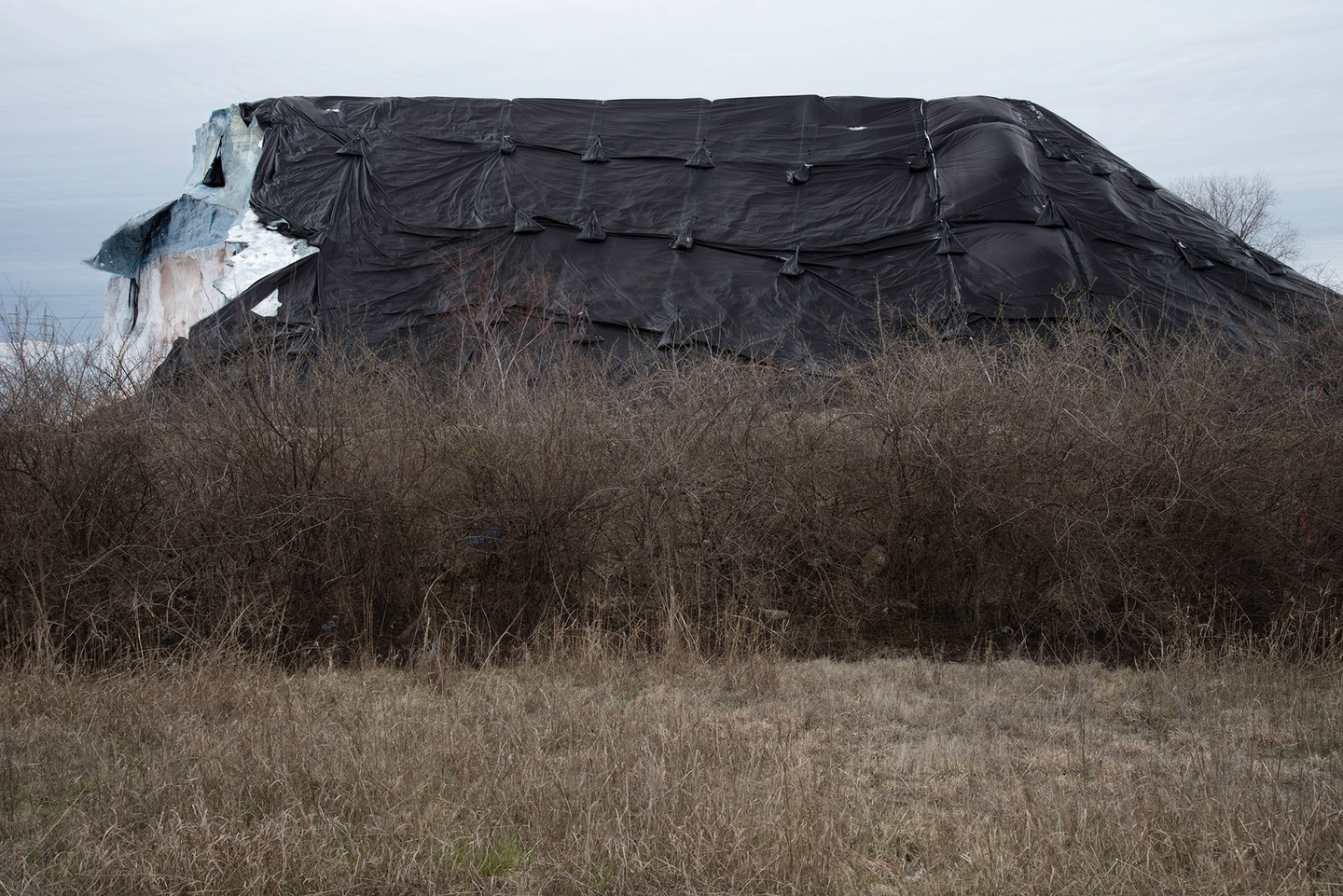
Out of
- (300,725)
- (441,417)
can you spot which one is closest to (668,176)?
(441,417)

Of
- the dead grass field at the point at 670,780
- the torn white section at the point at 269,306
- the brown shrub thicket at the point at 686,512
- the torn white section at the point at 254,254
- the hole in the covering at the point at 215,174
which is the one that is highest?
the hole in the covering at the point at 215,174

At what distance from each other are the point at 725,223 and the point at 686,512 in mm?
7347

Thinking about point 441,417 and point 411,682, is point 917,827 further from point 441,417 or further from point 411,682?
point 441,417

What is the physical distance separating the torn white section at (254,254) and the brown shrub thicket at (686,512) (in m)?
6.26

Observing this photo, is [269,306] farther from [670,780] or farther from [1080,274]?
[670,780]

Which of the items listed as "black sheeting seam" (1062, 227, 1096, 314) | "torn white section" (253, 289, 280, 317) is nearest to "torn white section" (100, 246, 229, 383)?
"torn white section" (253, 289, 280, 317)

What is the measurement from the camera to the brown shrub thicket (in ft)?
20.9

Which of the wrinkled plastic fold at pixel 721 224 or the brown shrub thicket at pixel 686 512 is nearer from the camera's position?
the brown shrub thicket at pixel 686 512

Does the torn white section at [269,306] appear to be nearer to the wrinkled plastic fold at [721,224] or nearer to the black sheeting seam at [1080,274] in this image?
the wrinkled plastic fold at [721,224]

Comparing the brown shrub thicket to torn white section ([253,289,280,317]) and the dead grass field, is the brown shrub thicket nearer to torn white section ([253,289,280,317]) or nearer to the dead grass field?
the dead grass field

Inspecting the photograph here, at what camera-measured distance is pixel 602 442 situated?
6820 millimetres

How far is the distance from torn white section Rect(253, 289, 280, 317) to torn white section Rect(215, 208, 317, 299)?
0.35 meters

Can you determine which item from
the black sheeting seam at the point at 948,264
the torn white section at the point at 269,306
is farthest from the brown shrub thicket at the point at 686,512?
the torn white section at the point at 269,306

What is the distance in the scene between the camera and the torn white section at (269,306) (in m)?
12.2
